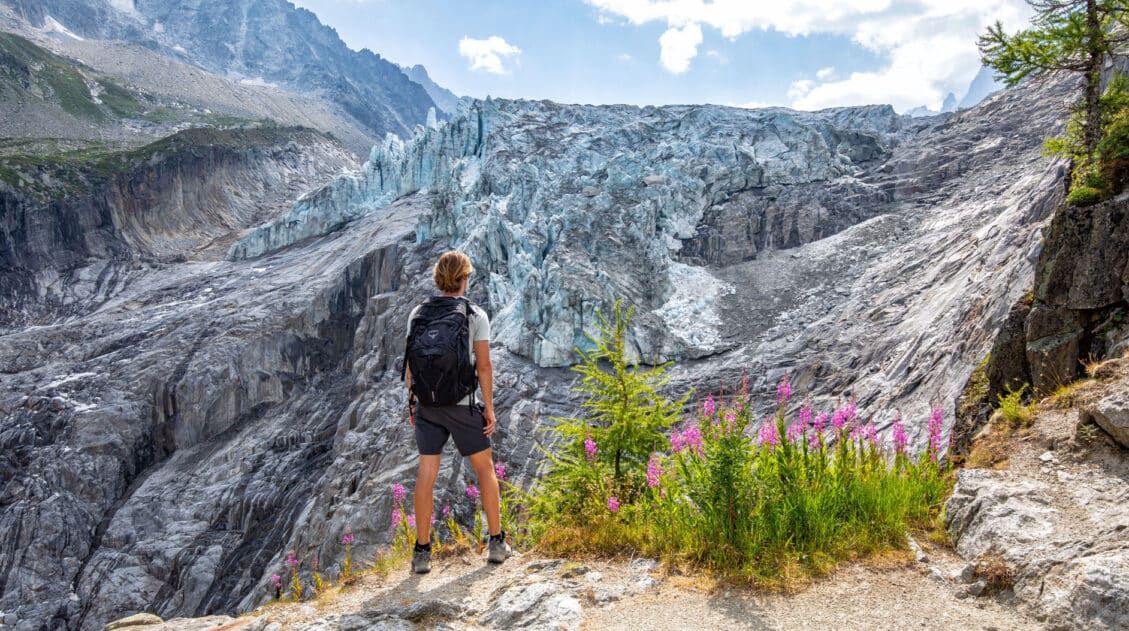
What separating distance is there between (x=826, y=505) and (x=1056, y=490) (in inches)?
66.1

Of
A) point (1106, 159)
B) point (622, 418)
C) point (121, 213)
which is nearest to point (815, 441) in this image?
point (622, 418)

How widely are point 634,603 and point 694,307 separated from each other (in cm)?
3331

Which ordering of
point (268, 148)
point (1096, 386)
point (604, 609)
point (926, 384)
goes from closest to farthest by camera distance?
point (604, 609)
point (1096, 386)
point (926, 384)
point (268, 148)

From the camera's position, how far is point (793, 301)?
34375 millimetres

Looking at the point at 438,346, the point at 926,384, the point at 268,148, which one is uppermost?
the point at 268,148

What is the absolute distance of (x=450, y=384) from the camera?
436cm

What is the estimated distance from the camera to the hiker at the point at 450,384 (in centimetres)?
434

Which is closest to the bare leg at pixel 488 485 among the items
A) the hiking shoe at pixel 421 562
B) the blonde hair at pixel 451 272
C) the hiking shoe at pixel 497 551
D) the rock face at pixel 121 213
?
the hiking shoe at pixel 497 551

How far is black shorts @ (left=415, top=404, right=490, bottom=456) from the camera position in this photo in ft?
14.8

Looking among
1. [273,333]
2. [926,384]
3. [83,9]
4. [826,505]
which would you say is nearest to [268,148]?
[273,333]

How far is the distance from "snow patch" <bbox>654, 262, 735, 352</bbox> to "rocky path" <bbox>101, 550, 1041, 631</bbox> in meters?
28.9

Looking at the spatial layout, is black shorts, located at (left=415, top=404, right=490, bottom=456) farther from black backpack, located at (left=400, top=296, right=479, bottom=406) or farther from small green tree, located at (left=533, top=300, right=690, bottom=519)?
small green tree, located at (left=533, top=300, right=690, bottom=519)

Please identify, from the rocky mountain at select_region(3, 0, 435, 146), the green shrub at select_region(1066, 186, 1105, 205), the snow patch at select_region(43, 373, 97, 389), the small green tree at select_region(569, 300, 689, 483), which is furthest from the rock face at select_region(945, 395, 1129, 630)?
the rocky mountain at select_region(3, 0, 435, 146)

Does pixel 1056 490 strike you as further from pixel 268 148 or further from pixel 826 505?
pixel 268 148
